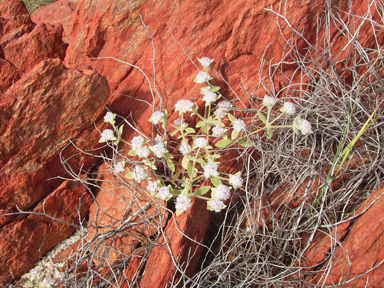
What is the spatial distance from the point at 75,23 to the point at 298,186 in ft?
6.88

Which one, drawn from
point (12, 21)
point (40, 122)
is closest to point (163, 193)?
point (40, 122)

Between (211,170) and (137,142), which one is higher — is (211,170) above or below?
below

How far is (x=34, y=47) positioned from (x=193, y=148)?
138 cm

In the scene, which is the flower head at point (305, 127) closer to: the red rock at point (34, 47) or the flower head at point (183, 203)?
the flower head at point (183, 203)

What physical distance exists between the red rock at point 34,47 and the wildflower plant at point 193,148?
0.76 m

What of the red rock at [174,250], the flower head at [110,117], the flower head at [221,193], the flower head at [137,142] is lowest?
the red rock at [174,250]

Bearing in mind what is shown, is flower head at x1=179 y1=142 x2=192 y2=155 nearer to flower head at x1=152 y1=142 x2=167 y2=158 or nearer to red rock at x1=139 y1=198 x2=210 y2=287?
flower head at x1=152 y1=142 x2=167 y2=158

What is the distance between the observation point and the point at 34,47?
6.83 feet

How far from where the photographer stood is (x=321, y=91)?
208cm

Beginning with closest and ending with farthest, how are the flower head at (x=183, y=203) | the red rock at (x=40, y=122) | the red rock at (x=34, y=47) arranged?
the flower head at (x=183, y=203) < the red rock at (x=40, y=122) < the red rock at (x=34, y=47)

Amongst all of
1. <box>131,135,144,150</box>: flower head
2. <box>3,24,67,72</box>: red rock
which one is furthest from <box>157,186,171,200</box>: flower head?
<box>3,24,67,72</box>: red rock

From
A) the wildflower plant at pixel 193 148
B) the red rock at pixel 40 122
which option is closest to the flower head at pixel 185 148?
the wildflower plant at pixel 193 148

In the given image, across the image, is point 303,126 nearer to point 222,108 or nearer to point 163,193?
point 222,108

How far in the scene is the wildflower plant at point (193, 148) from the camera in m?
1.65
